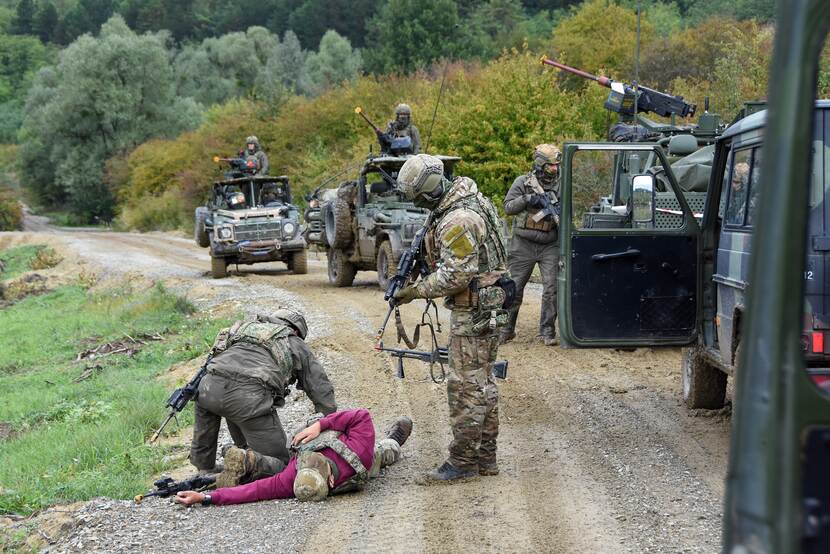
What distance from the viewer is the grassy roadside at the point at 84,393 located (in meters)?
7.73

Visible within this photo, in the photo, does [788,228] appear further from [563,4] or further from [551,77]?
[563,4]

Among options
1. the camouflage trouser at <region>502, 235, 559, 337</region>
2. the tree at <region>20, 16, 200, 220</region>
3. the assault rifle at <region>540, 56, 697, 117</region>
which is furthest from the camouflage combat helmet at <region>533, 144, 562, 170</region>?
the tree at <region>20, 16, 200, 220</region>

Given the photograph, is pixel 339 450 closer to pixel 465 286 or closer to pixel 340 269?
pixel 465 286

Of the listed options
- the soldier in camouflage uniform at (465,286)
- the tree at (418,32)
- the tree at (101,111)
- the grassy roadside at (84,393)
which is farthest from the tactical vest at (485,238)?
the tree at (101,111)

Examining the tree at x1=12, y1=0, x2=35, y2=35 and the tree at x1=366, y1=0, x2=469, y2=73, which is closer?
the tree at x1=366, y1=0, x2=469, y2=73

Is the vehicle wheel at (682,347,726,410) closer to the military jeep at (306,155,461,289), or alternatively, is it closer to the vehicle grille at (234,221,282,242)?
the military jeep at (306,155,461,289)

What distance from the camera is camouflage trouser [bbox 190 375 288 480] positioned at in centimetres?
644

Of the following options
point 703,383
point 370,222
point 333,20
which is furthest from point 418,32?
point 703,383

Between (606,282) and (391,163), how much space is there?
8962 millimetres

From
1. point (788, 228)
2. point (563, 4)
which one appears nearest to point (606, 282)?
point (788, 228)

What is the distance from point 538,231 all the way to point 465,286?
14.1 feet

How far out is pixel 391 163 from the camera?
1588 centimetres

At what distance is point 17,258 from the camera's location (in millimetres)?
31875

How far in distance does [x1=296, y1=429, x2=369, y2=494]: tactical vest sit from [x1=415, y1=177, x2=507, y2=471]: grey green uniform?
1.85 ft
